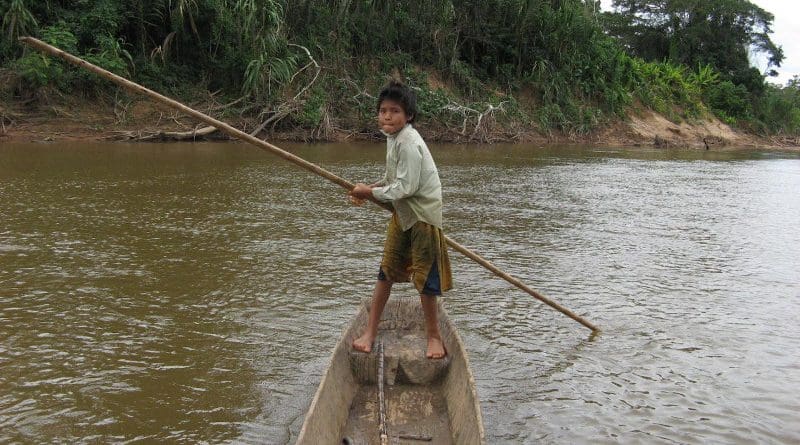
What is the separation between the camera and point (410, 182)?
2914mm

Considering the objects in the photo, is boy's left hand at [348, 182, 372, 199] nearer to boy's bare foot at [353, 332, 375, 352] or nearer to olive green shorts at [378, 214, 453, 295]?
olive green shorts at [378, 214, 453, 295]

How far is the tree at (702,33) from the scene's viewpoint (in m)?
32.9

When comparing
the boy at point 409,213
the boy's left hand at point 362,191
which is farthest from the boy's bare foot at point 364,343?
the boy's left hand at point 362,191

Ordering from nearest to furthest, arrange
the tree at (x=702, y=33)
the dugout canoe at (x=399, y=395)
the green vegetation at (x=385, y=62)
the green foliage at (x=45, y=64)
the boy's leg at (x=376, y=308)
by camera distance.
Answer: the dugout canoe at (x=399, y=395) → the boy's leg at (x=376, y=308) → the green foliage at (x=45, y=64) → the green vegetation at (x=385, y=62) → the tree at (x=702, y=33)

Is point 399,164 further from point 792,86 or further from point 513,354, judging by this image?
point 792,86

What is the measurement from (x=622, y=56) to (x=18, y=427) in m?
26.1

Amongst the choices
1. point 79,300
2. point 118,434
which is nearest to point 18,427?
point 118,434

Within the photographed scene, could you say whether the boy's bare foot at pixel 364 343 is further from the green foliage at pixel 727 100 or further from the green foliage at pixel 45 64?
the green foliage at pixel 727 100

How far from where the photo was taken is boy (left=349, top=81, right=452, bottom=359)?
294 cm

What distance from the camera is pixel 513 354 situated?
3.66 meters

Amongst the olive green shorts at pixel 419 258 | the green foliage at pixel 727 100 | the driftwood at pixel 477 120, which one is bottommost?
the olive green shorts at pixel 419 258

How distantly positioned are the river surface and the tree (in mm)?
27582

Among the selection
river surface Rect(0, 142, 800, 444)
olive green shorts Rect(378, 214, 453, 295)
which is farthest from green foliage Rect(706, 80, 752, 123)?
olive green shorts Rect(378, 214, 453, 295)

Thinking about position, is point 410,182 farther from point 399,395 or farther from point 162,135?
point 162,135
